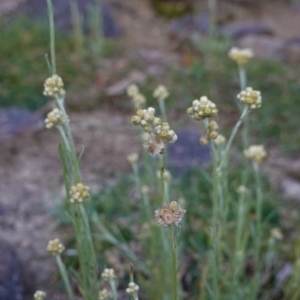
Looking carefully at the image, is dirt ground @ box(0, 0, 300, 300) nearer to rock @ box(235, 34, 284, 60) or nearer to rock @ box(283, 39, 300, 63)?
rock @ box(283, 39, 300, 63)

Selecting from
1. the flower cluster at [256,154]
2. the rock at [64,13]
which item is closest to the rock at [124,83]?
the rock at [64,13]

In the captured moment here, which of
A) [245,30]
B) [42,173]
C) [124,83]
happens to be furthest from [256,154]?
[245,30]

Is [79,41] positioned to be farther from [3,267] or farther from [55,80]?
[55,80]

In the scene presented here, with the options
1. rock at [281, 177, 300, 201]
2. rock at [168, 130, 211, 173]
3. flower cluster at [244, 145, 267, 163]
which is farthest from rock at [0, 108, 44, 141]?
flower cluster at [244, 145, 267, 163]

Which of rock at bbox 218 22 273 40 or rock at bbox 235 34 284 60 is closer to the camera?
rock at bbox 235 34 284 60

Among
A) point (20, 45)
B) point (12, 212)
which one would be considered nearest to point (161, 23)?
point (20, 45)

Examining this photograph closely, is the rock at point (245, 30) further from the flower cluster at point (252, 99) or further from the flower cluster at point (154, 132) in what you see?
the flower cluster at point (154, 132)
